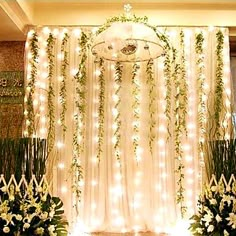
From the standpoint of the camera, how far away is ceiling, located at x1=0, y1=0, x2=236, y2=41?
4754 millimetres

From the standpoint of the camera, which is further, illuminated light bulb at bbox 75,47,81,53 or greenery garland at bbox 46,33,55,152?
illuminated light bulb at bbox 75,47,81,53

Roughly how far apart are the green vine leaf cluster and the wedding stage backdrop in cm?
1

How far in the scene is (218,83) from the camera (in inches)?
184

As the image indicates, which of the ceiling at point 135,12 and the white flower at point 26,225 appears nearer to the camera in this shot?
the white flower at point 26,225

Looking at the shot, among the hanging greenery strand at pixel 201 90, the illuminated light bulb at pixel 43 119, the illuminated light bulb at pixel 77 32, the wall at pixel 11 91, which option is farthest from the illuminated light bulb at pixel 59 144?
the hanging greenery strand at pixel 201 90

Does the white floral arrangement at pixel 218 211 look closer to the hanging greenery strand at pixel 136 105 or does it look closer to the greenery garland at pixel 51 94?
the hanging greenery strand at pixel 136 105

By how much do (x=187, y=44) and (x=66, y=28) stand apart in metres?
1.49

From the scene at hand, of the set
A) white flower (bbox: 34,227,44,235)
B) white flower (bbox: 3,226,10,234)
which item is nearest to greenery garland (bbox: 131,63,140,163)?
white flower (bbox: 34,227,44,235)

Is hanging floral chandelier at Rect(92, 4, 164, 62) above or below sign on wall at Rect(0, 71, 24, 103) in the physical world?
above

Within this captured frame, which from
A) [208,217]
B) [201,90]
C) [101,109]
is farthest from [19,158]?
[201,90]

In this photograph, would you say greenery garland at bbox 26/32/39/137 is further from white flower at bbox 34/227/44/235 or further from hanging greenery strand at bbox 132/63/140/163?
white flower at bbox 34/227/44/235

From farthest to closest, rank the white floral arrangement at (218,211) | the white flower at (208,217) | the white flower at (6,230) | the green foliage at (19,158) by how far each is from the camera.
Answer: the white flower at (208,217), the white floral arrangement at (218,211), the green foliage at (19,158), the white flower at (6,230)

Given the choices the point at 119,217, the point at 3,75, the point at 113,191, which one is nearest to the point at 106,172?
the point at 113,191

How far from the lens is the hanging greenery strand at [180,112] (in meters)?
4.60
